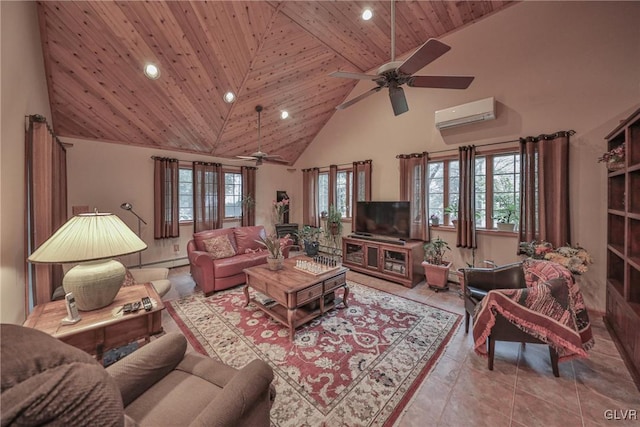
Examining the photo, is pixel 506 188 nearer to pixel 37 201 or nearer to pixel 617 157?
pixel 617 157

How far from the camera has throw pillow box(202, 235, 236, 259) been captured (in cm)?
363

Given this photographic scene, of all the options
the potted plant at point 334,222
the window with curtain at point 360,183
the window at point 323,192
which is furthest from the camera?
the window at point 323,192

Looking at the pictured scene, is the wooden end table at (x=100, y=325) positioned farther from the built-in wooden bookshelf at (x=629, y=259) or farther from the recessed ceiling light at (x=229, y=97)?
the built-in wooden bookshelf at (x=629, y=259)

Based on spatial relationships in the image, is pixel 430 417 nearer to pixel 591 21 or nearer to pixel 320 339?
pixel 320 339

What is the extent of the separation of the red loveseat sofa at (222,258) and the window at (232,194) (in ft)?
5.46

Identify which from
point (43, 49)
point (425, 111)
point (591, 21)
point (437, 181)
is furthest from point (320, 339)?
point (591, 21)

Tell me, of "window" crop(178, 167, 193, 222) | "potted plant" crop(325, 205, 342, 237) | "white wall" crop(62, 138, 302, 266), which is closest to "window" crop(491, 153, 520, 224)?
"potted plant" crop(325, 205, 342, 237)

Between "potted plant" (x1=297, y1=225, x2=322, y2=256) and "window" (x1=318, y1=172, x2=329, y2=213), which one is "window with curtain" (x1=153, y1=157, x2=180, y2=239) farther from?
"window" (x1=318, y1=172, x2=329, y2=213)

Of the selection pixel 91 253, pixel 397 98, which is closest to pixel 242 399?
pixel 91 253

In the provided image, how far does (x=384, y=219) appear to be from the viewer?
169 inches

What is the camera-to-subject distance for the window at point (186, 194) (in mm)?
4945

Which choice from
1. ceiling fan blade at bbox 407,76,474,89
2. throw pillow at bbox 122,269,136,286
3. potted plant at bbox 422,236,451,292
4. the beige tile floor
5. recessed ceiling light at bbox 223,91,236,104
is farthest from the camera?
recessed ceiling light at bbox 223,91,236,104

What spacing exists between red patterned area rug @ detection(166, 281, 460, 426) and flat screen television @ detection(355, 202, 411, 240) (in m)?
1.28

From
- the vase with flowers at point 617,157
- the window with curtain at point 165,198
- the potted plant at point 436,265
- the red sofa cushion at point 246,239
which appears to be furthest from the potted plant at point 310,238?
the vase with flowers at point 617,157
